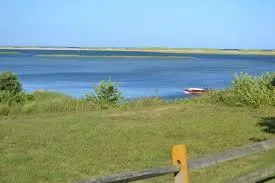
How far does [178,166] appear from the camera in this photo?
5.41 metres

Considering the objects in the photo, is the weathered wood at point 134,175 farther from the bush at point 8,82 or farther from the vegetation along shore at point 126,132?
the bush at point 8,82

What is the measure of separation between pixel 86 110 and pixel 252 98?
7917 millimetres

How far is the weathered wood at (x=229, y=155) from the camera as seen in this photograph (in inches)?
227

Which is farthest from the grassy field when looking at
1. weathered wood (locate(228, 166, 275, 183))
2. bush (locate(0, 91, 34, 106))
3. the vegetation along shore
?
bush (locate(0, 91, 34, 106))

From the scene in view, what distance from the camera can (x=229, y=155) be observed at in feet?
20.5

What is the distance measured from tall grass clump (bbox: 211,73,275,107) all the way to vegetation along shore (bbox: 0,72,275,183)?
5 cm

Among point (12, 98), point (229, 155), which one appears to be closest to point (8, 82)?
point (12, 98)

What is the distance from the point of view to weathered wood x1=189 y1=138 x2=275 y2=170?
5.76 m

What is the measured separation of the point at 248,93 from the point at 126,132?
995 cm

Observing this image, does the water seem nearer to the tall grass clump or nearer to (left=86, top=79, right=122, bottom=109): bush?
(left=86, top=79, right=122, bottom=109): bush

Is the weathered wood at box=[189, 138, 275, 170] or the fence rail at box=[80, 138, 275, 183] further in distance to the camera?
the weathered wood at box=[189, 138, 275, 170]

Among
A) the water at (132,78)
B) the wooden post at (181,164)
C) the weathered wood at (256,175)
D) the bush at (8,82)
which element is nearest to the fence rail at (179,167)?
the wooden post at (181,164)

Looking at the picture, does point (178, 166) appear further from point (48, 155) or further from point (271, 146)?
point (48, 155)

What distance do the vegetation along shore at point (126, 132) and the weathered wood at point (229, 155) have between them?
3.32 metres
